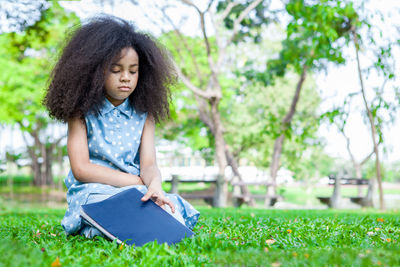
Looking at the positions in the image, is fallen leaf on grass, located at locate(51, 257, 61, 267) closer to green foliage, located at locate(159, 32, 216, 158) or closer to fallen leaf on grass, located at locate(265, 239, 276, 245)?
fallen leaf on grass, located at locate(265, 239, 276, 245)

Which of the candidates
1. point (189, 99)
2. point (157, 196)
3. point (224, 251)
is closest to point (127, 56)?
point (157, 196)

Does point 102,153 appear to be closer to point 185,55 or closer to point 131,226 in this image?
point 131,226

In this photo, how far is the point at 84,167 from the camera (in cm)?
288

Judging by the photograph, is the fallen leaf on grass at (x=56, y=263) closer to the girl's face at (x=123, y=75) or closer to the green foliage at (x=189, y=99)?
the girl's face at (x=123, y=75)

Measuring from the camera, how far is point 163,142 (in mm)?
24266

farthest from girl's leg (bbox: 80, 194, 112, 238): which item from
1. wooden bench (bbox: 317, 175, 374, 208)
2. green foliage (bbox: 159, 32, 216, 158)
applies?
green foliage (bbox: 159, 32, 216, 158)

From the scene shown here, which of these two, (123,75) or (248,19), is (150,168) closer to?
(123,75)

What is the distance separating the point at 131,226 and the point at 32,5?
6699mm

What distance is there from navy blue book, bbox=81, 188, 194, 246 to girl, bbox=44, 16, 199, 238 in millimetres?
140

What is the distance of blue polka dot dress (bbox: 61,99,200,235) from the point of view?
289 centimetres

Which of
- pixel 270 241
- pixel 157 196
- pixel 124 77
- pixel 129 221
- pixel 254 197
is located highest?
pixel 124 77

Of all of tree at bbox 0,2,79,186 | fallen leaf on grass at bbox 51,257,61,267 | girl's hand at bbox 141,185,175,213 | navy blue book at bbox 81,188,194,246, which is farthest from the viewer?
tree at bbox 0,2,79,186

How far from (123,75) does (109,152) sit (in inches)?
19.7

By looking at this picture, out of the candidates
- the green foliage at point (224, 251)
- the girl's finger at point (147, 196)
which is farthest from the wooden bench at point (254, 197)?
the girl's finger at point (147, 196)
